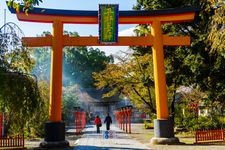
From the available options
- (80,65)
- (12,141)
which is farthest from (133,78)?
(80,65)

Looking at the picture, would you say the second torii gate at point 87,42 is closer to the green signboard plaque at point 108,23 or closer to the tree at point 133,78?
the green signboard plaque at point 108,23

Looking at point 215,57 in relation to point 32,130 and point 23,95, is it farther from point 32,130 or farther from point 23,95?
point 32,130

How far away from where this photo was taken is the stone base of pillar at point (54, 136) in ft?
58.9

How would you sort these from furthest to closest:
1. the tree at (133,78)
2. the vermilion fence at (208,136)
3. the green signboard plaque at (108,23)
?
the tree at (133,78), the vermilion fence at (208,136), the green signboard plaque at (108,23)

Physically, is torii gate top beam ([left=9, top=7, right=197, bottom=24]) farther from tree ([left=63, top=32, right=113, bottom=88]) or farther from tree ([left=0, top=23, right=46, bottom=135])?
tree ([left=63, top=32, right=113, bottom=88])

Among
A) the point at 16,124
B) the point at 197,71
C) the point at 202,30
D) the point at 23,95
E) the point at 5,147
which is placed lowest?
the point at 5,147

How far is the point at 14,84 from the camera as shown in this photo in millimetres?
16047

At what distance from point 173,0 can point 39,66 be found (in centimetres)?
5117

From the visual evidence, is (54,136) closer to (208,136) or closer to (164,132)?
(164,132)

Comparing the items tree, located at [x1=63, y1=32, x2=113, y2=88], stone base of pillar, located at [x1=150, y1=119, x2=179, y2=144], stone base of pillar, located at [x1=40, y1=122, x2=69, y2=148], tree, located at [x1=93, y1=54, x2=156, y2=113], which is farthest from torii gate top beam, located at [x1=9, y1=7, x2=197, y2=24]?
tree, located at [x1=63, y1=32, x2=113, y2=88]

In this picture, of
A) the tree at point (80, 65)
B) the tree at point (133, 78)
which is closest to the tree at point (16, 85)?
the tree at point (133, 78)

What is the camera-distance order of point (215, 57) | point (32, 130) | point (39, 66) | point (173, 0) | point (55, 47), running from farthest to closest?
point (39, 66) → point (32, 130) → point (173, 0) → point (215, 57) → point (55, 47)

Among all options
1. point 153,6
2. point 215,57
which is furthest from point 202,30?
point 153,6

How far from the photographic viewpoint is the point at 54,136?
1805cm
